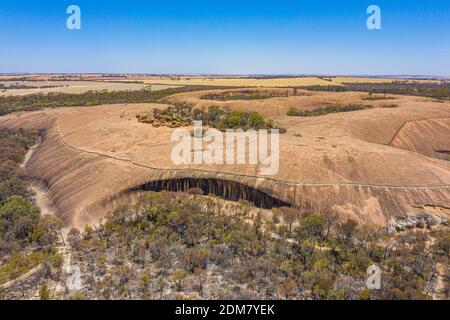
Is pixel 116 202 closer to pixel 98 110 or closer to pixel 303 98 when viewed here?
pixel 98 110

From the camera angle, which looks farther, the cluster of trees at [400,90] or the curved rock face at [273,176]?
the cluster of trees at [400,90]

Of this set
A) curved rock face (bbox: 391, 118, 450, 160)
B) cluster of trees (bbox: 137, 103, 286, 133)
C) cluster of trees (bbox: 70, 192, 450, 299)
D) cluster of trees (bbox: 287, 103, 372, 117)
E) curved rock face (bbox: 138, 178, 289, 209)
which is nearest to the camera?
cluster of trees (bbox: 70, 192, 450, 299)

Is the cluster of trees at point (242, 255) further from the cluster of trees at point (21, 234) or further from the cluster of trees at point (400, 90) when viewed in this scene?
the cluster of trees at point (400, 90)

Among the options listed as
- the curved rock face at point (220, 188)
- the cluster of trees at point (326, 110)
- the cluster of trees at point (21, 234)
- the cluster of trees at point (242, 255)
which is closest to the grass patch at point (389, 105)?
the cluster of trees at point (326, 110)

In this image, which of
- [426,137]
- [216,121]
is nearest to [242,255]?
→ [216,121]

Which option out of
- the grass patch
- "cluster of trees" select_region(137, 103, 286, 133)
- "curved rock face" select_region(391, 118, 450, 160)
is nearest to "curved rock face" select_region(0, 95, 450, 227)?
"cluster of trees" select_region(137, 103, 286, 133)

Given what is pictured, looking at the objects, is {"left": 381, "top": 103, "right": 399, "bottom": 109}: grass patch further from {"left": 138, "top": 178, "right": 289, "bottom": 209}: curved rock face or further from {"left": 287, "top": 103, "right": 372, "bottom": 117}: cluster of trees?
{"left": 138, "top": 178, "right": 289, "bottom": 209}: curved rock face
